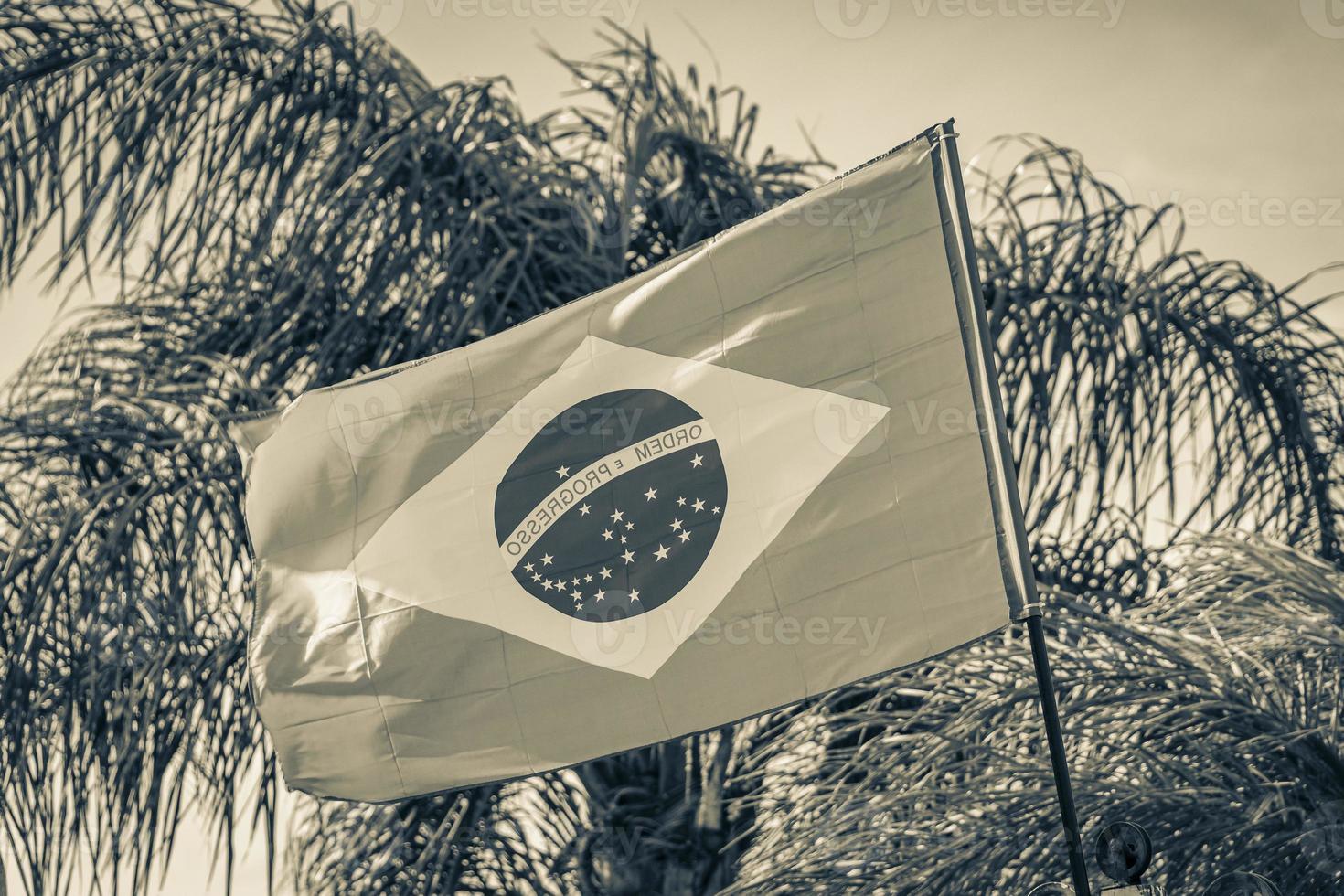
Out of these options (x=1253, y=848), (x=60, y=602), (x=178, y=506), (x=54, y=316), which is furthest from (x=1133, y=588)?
(x=54, y=316)

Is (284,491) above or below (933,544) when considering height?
above

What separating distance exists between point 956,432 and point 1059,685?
1108 millimetres

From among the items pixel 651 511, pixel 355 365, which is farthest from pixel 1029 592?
pixel 355 365

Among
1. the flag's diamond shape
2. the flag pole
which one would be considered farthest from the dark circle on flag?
the flag pole

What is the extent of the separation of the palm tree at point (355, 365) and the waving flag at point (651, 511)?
4.05 ft

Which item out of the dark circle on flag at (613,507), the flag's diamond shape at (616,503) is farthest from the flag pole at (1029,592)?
the dark circle on flag at (613,507)

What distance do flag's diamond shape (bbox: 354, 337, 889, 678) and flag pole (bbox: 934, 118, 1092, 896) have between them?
32 centimetres

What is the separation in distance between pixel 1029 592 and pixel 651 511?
37.1 inches

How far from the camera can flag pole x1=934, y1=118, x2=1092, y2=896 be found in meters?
2.65

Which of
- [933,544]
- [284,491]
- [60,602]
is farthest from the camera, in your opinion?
[60,602]

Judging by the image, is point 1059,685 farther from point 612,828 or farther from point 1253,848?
point 612,828

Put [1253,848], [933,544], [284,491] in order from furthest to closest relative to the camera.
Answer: [284,491] < [1253,848] < [933,544]

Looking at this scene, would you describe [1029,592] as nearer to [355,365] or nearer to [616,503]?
[616,503]

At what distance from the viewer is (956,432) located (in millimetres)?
3213
